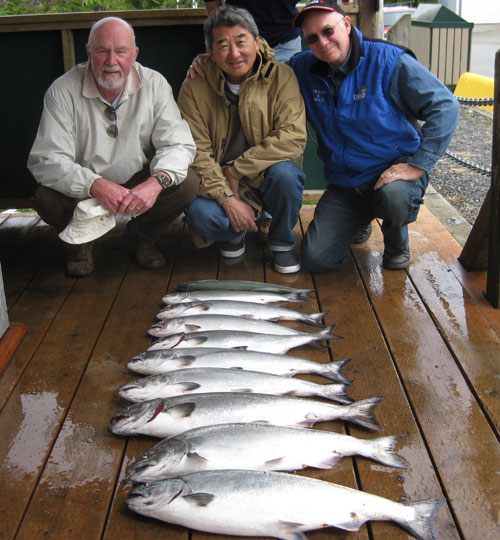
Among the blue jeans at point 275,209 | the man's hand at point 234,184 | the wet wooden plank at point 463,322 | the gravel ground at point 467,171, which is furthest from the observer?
the gravel ground at point 467,171

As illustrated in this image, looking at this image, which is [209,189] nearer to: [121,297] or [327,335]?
[121,297]

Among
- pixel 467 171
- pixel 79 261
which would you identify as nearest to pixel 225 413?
pixel 79 261

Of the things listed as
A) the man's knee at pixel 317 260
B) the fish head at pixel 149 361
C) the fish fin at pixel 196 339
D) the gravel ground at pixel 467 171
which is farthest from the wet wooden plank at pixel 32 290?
the gravel ground at pixel 467 171

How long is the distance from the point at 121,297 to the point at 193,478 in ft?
6.23

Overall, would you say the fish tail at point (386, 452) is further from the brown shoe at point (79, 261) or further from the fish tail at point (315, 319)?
the brown shoe at point (79, 261)

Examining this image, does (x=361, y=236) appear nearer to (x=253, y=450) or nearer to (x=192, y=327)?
(x=192, y=327)

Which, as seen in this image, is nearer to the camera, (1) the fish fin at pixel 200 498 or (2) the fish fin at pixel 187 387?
(1) the fish fin at pixel 200 498

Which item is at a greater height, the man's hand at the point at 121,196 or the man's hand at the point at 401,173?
the man's hand at the point at 401,173

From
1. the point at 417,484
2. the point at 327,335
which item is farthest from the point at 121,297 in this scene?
the point at 417,484

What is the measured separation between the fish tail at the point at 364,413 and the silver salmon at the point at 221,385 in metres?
0.10

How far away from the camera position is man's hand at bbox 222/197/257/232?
392 cm

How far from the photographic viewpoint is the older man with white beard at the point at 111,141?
3.67 metres

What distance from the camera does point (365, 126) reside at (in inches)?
148

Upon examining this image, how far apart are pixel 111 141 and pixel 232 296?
1.24 metres
